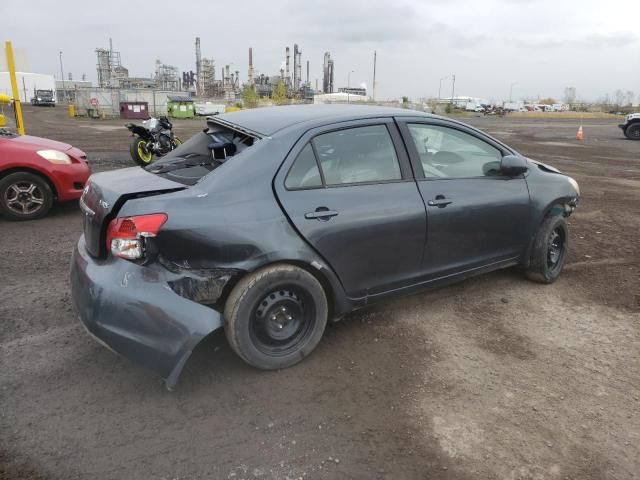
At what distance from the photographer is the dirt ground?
2.37 m

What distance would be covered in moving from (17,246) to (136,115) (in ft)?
116

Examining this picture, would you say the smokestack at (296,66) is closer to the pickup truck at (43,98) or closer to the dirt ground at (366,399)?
the pickup truck at (43,98)

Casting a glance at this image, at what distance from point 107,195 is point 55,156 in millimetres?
4115

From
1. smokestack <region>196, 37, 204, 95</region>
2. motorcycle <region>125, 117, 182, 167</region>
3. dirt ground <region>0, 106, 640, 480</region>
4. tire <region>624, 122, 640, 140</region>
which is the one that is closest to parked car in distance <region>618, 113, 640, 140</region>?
tire <region>624, 122, 640, 140</region>

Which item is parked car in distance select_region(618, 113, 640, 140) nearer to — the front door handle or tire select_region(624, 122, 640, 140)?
tire select_region(624, 122, 640, 140)

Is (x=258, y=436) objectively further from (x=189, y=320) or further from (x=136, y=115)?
(x=136, y=115)

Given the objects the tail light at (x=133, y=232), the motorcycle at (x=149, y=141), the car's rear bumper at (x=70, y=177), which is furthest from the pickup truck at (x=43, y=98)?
the tail light at (x=133, y=232)

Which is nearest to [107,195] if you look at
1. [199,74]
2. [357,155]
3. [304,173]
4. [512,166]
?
[304,173]

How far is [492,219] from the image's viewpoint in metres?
3.91

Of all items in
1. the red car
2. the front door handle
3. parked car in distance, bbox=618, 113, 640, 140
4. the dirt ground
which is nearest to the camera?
the dirt ground

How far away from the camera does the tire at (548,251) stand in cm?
436

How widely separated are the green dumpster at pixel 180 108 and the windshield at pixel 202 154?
40.2m

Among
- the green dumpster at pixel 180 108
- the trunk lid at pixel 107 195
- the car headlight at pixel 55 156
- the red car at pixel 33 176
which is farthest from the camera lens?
the green dumpster at pixel 180 108

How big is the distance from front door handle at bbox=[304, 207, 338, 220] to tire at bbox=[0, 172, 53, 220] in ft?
15.7
